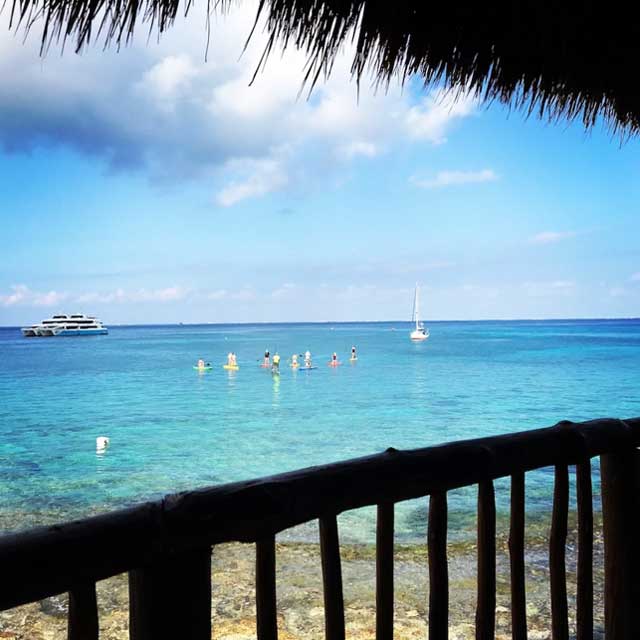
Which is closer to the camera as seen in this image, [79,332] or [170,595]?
[170,595]

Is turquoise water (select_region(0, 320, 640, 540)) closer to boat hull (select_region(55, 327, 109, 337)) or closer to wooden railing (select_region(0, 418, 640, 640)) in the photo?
wooden railing (select_region(0, 418, 640, 640))

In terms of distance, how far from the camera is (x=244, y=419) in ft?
62.2

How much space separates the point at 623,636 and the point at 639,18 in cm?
204

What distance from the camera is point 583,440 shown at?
5.53 ft

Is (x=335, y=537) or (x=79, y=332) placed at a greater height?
(x=335, y=537)

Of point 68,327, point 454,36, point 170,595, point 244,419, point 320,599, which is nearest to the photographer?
point 170,595

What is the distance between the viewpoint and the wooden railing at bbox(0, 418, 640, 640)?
0.95m

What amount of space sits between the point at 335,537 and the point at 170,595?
38 centimetres

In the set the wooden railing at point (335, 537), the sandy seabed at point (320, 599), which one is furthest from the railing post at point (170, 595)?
the sandy seabed at point (320, 599)

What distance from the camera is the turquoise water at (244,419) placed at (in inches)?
416

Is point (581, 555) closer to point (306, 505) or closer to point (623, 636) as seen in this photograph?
point (623, 636)

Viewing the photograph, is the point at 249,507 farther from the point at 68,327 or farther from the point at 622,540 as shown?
the point at 68,327

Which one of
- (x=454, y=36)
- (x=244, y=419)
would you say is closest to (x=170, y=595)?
(x=454, y=36)

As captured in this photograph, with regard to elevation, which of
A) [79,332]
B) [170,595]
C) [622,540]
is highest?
[170,595]
